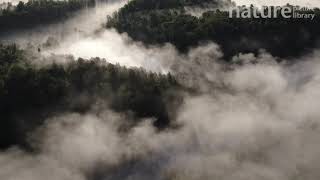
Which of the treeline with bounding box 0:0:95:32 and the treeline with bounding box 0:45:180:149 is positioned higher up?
the treeline with bounding box 0:0:95:32

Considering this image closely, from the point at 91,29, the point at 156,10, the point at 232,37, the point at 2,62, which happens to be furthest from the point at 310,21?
the point at 2,62

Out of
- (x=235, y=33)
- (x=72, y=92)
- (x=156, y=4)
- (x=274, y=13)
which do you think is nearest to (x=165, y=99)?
(x=72, y=92)

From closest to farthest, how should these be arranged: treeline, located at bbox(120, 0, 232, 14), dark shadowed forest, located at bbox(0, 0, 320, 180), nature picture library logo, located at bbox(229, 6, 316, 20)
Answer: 1. dark shadowed forest, located at bbox(0, 0, 320, 180)
2. nature picture library logo, located at bbox(229, 6, 316, 20)
3. treeline, located at bbox(120, 0, 232, 14)

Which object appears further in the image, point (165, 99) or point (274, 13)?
point (274, 13)

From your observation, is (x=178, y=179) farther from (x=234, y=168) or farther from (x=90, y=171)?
(x=90, y=171)

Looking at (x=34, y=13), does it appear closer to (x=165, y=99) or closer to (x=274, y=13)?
(x=274, y=13)

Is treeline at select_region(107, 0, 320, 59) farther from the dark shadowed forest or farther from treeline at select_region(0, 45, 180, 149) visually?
treeline at select_region(0, 45, 180, 149)

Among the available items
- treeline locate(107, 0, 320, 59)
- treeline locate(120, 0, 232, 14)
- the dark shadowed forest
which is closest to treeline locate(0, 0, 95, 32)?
the dark shadowed forest

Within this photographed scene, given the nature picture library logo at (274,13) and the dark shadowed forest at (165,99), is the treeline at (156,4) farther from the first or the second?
the nature picture library logo at (274,13)
